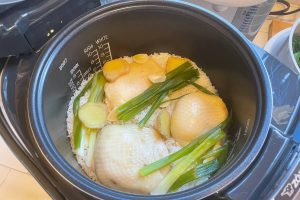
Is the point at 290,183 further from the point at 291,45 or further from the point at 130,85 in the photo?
the point at 291,45

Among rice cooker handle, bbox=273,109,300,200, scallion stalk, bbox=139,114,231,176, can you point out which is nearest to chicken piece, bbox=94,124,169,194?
scallion stalk, bbox=139,114,231,176

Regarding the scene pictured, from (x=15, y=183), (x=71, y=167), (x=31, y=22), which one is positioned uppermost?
(x=31, y=22)

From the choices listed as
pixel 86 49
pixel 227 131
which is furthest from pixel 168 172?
pixel 86 49

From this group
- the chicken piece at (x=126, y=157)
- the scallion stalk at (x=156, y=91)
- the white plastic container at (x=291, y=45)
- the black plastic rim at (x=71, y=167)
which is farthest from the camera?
the white plastic container at (x=291, y=45)

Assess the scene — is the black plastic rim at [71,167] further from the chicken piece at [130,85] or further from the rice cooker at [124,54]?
the chicken piece at [130,85]

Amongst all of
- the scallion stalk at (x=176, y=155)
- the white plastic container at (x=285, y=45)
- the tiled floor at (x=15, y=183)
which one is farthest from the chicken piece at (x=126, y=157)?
the white plastic container at (x=285, y=45)

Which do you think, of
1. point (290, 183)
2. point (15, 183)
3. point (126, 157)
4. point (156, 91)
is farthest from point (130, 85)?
point (15, 183)

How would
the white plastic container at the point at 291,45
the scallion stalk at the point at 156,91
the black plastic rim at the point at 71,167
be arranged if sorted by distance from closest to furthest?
the black plastic rim at the point at 71,167
the scallion stalk at the point at 156,91
the white plastic container at the point at 291,45
